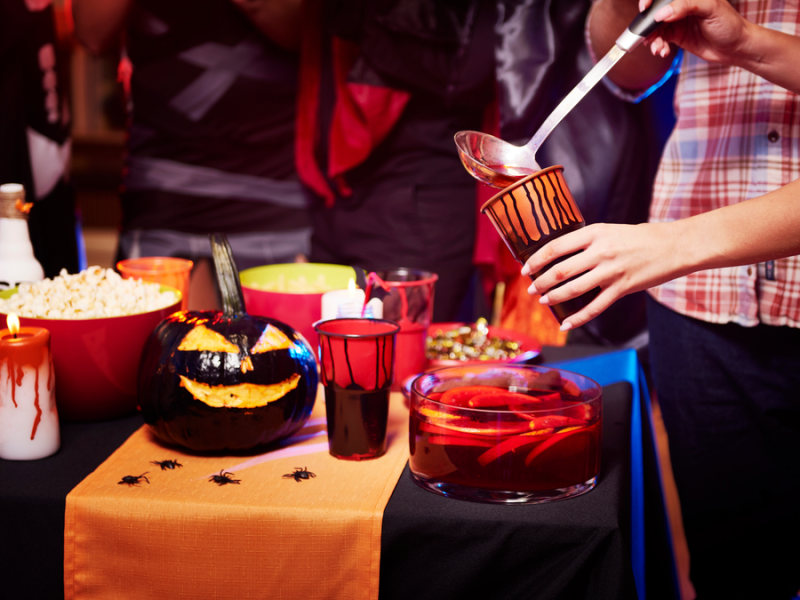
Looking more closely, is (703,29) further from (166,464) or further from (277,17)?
(277,17)

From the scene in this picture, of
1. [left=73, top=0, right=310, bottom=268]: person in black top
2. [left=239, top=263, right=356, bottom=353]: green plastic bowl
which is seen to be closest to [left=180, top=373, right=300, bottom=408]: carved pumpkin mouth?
[left=239, top=263, right=356, bottom=353]: green plastic bowl

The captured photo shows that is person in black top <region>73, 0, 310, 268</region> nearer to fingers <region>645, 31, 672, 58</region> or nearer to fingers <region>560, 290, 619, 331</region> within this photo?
fingers <region>645, 31, 672, 58</region>

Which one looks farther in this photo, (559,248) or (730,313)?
(730,313)

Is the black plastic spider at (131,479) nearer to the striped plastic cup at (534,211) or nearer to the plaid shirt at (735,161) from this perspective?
the striped plastic cup at (534,211)

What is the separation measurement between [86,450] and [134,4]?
1.28m

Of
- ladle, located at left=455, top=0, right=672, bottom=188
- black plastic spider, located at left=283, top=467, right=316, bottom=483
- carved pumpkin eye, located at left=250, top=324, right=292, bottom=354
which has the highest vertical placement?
ladle, located at left=455, top=0, right=672, bottom=188

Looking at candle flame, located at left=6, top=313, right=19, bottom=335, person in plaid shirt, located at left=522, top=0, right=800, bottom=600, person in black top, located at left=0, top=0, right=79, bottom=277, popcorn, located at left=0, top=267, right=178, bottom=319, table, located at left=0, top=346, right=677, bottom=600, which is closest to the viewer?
table, located at left=0, top=346, right=677, bottom=600

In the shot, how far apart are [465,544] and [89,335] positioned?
51 cm

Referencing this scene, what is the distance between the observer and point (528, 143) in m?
0.82

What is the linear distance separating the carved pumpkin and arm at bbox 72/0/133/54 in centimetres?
116

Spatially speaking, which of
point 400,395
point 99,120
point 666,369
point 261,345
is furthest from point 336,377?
point 99,120

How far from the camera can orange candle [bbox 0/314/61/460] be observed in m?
0.74

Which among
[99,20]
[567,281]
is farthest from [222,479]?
[99,20]

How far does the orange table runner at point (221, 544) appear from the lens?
2.16ft
